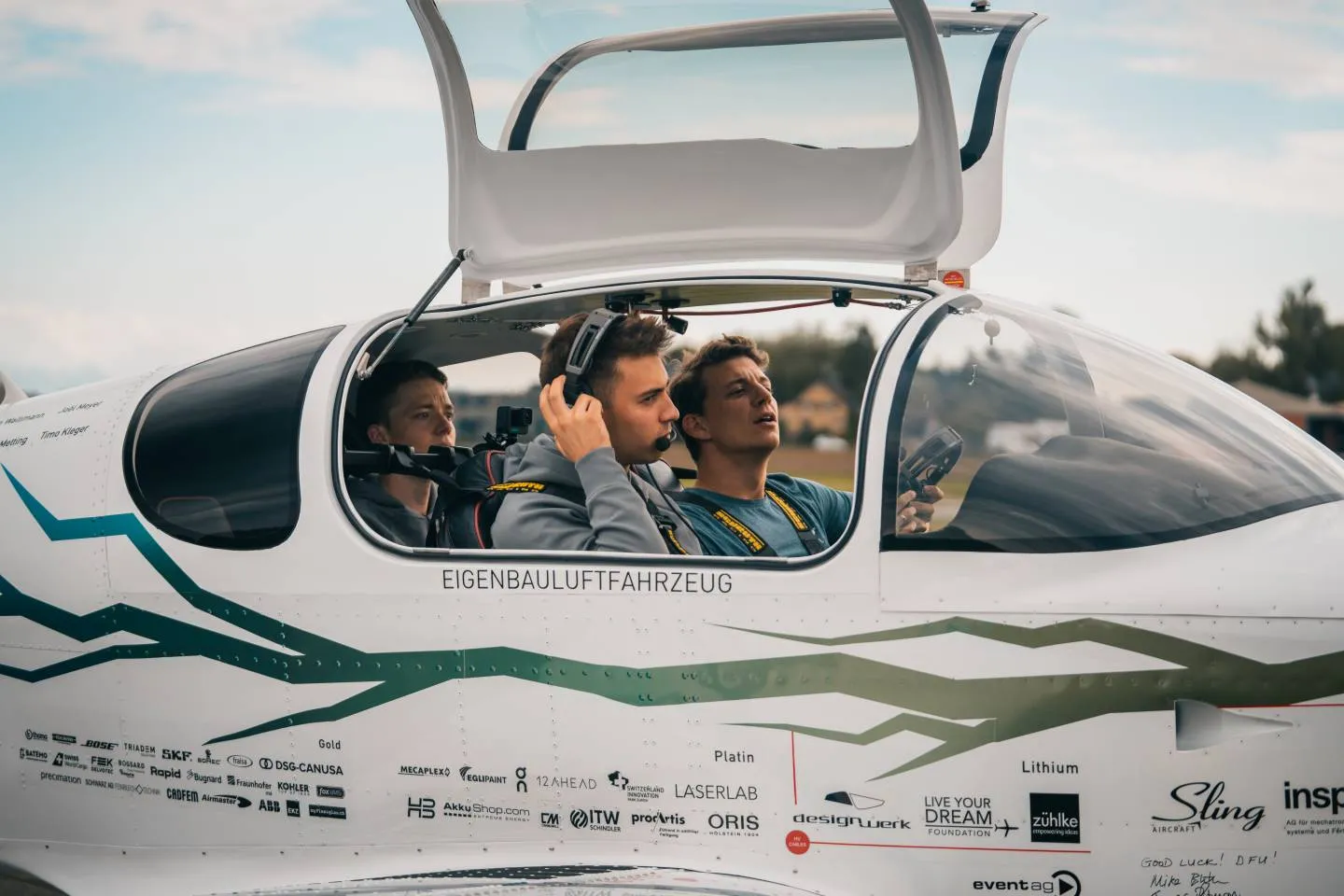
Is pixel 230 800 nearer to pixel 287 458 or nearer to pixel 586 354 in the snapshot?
pixel 287 458

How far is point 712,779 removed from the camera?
2.99 metres

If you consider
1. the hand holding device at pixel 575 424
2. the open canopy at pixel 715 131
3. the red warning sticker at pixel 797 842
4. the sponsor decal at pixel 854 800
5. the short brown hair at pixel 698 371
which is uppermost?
the open canopy at pixel 715 131

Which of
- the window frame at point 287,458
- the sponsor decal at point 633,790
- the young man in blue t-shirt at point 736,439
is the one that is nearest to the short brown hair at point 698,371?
the young man in blue t-shirt at point 736,439

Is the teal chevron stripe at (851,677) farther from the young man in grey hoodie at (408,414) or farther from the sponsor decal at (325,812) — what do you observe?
the young man in grey hoodie at (408,414)

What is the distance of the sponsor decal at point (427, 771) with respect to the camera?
123 inches

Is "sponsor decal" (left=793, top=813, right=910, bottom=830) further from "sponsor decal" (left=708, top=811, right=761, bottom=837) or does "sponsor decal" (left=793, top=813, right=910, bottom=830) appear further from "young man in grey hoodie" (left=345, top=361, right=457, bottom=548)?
"young man in grey hoodie" (left=345, top=361, right=457, bottom=548)

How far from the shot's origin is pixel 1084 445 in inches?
119

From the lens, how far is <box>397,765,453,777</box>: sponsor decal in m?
3.14

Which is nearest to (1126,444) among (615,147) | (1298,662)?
(1298,662)

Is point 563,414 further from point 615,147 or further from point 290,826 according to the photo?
point 290,826

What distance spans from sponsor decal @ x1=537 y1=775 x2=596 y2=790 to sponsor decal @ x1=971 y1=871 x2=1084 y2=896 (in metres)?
0.95

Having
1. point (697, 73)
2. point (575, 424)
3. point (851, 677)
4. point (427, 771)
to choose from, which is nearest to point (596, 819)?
point (427, 771)

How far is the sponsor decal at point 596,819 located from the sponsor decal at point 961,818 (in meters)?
0.76

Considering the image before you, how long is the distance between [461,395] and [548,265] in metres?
0.75
